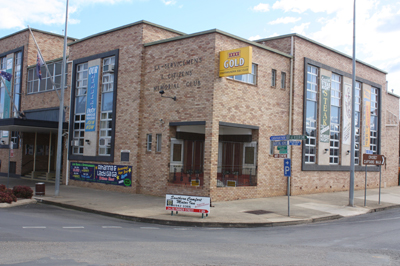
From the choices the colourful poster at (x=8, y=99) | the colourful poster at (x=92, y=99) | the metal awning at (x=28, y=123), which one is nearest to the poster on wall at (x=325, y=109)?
the colourful poster at (x=92, y=99)

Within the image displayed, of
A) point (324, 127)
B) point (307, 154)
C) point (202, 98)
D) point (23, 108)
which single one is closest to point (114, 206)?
point (202, 98)

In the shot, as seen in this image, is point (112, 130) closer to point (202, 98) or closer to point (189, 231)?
point (202, 98)

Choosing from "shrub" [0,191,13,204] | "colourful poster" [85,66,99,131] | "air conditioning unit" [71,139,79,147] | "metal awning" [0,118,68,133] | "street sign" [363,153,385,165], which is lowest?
"shrub" [0,191,13,204]

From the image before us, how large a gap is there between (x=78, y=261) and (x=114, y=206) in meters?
8.94

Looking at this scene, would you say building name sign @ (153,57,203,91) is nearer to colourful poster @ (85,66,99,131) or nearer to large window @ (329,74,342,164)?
colourful poster @ (85,66,99,131)

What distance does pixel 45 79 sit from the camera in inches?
1140

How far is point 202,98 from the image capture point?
18.2 metres

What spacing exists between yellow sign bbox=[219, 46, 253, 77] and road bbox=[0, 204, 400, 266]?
24.4 ft

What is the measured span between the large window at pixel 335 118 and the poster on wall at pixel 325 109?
27.1 inches

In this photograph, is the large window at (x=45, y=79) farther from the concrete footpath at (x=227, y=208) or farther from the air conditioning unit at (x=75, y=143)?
the concrete footpath at (x=227, y=208)

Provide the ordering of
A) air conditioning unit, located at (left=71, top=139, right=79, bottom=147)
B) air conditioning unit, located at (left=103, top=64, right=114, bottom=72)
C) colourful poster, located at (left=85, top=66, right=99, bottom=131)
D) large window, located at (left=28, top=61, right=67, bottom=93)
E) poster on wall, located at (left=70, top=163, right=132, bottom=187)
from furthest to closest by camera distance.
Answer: large window, located at (left=28, top=61, right=67, bottom=93)
air conditioning unit, located at (left=71, top=139, right=79, bottom=147)
colourful poster, located at (left=85, top=66, right=99, bottom=131)
air conditioning unit, located at (left=103, top=64, right=114, bottom=72)
poster on wall, located at (left=70, top=163, right=132, bottom=187)

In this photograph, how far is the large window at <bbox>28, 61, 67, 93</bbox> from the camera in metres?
27.6

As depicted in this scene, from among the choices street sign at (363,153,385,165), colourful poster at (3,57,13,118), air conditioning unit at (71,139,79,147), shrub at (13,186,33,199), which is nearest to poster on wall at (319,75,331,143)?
street sign at (363,153,385,165)

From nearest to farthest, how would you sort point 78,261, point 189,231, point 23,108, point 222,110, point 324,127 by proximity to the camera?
1. point 78,261
2. point 189,231
3. point 222,110
4. point 324,127
5. point 23,108
